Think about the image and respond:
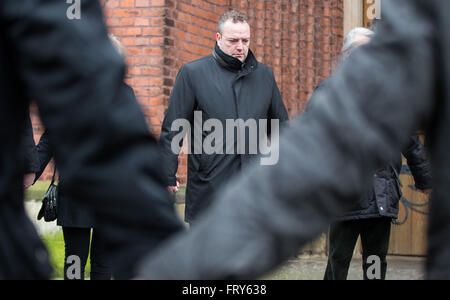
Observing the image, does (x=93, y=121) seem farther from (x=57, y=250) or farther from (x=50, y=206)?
(x=57, y=250)

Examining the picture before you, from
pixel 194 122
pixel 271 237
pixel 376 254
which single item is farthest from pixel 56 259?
pixel 271 237

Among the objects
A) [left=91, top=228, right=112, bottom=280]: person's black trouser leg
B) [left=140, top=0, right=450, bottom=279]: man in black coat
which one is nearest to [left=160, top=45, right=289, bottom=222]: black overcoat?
[left=91, top=228, right=112, bottom=280]: person's black trouser leg

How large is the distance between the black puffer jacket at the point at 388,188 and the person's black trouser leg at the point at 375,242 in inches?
5.0

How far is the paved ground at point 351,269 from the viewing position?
796 centimetres

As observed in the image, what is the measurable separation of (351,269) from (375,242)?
9.47ft

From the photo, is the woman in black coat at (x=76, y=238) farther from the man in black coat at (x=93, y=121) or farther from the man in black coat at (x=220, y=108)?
the man in black coat at (x=93, y=121)

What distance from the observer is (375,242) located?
18.5 ft

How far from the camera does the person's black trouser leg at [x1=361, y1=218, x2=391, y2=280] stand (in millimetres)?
5625

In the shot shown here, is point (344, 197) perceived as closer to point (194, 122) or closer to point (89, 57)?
point (89, 57)

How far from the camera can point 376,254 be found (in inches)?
223

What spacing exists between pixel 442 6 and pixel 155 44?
6.33 meters

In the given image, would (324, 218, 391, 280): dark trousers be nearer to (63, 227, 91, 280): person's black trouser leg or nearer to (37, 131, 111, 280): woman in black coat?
(37, 131, 111, 280): woman in black coat

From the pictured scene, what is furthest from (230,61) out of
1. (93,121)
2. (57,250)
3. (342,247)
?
(93,121)

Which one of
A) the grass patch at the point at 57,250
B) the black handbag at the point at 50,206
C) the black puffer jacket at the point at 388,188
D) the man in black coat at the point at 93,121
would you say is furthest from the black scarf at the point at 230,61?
the man in black coat at the point at 93,121
